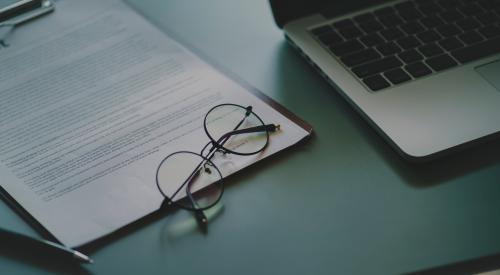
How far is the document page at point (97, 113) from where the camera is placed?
649 millimetres

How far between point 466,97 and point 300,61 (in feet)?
0.77

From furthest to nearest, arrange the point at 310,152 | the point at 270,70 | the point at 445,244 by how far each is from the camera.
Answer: the point at 270,70, the point at 310,152, the point at 445,244

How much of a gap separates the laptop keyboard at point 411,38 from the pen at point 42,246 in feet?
1.34

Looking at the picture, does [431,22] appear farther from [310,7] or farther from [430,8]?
[310,7]

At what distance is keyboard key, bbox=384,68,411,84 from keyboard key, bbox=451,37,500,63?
8 centimetres

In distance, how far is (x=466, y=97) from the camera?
0.74 m

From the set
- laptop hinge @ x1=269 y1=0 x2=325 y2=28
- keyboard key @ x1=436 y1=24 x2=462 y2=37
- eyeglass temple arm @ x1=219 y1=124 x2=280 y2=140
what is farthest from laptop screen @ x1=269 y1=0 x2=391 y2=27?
eyeglass temple arm @ x1=219 y1=124 x2=280 y2=140

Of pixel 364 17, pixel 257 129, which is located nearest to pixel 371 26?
pixel 364 17

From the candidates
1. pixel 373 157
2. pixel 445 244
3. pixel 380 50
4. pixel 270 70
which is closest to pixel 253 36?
pixel 270 70

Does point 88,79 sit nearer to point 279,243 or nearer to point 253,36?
point 253,36

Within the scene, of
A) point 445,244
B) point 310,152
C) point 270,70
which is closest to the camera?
point 445,244

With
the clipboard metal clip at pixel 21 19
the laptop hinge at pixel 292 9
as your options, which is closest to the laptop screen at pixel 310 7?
the laptop hinge at pixel 292 9

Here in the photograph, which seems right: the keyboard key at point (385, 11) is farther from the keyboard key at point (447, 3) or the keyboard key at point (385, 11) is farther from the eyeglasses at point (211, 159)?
the eyeglasses at point (211, 159)

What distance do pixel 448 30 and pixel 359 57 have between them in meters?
0.15
